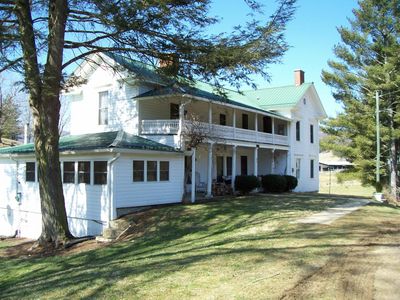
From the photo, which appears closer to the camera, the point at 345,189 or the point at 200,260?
the point at 200,260

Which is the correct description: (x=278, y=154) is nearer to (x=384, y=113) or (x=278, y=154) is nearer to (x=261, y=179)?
(x=261, y=179)

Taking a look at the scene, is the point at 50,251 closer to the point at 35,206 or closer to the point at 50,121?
the point at 50,121

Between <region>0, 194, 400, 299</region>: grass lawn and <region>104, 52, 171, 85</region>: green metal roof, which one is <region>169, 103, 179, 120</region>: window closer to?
<region>104, 52, 171, 85</region>: green metal roof

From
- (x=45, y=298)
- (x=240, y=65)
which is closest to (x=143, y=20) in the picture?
(x=240, y=65)

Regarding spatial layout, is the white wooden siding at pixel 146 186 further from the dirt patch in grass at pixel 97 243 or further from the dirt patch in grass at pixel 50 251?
the dirt patch in grass at pixel 50 251

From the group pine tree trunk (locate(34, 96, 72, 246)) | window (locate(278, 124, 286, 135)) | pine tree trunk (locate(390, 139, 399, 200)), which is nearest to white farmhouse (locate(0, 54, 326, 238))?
window (locate(278, 124, 286, 135))

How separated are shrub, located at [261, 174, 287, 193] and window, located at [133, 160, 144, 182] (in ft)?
37.9

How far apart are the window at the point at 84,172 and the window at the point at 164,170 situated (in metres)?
3.38

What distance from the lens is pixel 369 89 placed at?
1339 inches

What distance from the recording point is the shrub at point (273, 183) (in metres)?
28.0

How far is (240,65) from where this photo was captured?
564 inches

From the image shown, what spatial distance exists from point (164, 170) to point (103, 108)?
7.18 metres

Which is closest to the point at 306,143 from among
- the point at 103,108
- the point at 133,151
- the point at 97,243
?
the point at 103,108

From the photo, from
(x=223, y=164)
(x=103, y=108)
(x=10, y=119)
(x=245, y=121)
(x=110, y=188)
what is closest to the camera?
(x=110, y=188)
